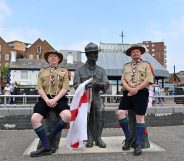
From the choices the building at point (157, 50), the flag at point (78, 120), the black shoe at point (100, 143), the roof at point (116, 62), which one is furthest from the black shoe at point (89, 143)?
the building at point (157, 50)

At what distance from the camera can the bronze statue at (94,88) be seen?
22.7ft

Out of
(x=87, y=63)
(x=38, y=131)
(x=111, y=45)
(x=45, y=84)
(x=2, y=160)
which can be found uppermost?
(x=111, y=45)

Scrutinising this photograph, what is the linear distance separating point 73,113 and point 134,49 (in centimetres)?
169

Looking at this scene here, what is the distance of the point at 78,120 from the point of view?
6.54 m

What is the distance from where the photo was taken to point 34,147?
22.6ft

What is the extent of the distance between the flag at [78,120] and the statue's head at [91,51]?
2.03 ft

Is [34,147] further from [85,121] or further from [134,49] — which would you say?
[134,49]

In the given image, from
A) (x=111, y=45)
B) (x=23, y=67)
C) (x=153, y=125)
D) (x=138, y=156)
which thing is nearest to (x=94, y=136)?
(x=138, y=156)

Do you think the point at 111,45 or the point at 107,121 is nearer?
the point at 107,121

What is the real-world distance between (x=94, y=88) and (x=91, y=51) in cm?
74

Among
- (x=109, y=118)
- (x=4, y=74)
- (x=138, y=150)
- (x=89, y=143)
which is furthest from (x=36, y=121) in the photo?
(x=4, y=74)

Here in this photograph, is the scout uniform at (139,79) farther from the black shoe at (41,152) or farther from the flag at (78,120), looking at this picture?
the black shoe at (41,152)

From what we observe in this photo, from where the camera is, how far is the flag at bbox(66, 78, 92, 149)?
649 centimetres

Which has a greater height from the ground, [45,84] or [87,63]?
[87,63]
